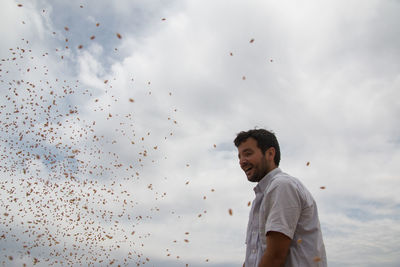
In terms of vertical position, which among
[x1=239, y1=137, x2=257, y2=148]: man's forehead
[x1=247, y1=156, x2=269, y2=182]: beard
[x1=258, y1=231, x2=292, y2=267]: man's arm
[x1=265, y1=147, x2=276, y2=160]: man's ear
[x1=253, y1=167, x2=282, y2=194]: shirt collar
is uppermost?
[x1=239, y1=137, x2=257, y2=148]: man's forehead

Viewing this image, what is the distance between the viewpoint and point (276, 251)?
4047 millimetres

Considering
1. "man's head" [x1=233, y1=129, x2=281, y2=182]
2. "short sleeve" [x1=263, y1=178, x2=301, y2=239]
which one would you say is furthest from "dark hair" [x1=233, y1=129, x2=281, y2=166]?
"short sleeve" [x1=263, y1=178, x2=301, y2=239]

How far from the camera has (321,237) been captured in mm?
4449

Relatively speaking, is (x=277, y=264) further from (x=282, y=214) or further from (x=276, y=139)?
(x=276, y=139)

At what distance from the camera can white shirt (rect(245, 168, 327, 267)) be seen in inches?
161

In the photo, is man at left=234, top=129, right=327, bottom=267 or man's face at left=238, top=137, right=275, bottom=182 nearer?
man at left=234, top=129, right=327, bottom=267

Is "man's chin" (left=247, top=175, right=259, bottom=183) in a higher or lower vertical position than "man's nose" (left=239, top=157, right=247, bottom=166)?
lower

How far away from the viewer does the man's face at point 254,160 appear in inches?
201

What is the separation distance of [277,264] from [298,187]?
3.29 ft

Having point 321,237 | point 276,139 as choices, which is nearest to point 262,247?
point 321,237

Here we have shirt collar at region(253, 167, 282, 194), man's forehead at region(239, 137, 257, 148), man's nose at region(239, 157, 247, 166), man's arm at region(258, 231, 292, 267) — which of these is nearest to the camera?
man's arm at region(258, 231, 292, 267)

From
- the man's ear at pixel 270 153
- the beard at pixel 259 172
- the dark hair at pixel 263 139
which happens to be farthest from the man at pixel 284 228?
the dark hair at pixel 263 139

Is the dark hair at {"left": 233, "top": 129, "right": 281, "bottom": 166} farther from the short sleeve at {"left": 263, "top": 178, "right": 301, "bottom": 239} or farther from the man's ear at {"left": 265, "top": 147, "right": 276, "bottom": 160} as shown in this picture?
the short sleeve at {"left": 263, "top": 178, "right": 301, "bottom": 239}

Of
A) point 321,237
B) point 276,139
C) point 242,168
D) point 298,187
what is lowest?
point 321,237
